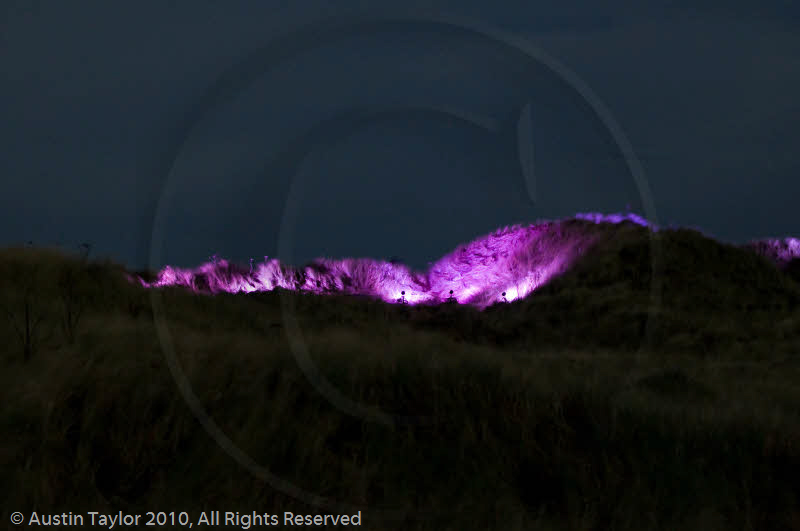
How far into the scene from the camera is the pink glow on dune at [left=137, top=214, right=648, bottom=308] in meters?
13.6

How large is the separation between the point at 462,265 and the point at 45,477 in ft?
39.2

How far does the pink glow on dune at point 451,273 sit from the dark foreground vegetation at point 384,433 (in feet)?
18.5

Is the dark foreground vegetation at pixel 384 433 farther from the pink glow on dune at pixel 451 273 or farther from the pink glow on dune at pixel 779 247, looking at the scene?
the pink glow on dune at pixel 779 247

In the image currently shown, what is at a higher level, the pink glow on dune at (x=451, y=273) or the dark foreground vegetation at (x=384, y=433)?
the pink glow on dune at (x=451, y=273)

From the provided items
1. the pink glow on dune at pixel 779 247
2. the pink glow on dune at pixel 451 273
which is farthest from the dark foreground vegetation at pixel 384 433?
the pink glow on dune at pixel 779 247

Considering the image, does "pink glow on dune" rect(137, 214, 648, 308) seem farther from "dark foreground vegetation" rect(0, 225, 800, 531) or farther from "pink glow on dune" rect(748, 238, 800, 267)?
"dark foreground vegetation" rect(0, 225, 800, 531)

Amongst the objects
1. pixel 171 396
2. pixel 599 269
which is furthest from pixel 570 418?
pixel 599 269

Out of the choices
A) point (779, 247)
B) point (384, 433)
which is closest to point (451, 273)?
point (779, 247)

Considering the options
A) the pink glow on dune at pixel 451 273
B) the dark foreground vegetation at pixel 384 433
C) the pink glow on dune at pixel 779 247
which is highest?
the pink glow on dune at pixel 779 247

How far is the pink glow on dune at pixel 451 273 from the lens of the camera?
13586 millimetres

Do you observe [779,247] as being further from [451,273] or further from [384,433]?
[384,433]

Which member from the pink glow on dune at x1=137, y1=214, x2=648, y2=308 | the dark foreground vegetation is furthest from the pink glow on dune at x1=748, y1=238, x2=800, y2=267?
the dark foreground vegetation

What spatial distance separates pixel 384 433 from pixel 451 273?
10.5 metres

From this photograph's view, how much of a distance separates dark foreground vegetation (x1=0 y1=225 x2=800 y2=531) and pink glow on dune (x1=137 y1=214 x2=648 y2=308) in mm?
5634
